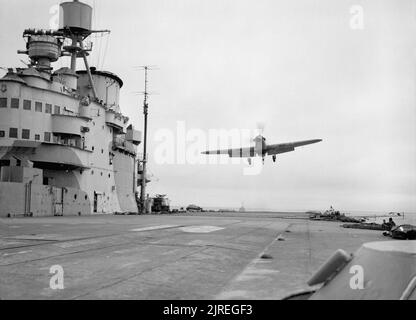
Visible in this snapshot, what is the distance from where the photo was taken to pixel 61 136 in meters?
47.5

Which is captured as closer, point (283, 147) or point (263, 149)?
point (263, 149)

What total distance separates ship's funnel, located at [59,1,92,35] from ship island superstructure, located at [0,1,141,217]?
130 millimetres

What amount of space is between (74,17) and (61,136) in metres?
18.5

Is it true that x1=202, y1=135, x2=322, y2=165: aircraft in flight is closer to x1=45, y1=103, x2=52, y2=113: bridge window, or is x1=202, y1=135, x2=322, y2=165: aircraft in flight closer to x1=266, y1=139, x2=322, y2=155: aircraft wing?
x1=266, y1=139, x2=322, y2=155: aircraft wing

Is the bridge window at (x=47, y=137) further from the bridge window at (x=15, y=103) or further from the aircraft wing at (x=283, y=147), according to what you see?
the aircraft wing at (x=283, y=147)

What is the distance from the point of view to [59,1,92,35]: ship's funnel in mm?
55250

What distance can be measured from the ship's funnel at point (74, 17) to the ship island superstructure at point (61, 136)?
13 cm

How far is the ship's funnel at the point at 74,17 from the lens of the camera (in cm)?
5525

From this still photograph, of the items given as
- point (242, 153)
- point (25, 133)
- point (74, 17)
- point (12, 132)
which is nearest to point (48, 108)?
point (25, 133)

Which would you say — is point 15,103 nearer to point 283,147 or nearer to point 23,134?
point 23,134

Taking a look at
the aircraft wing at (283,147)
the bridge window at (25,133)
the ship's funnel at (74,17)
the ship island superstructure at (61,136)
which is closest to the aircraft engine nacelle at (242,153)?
the aircraft wing at (283,147)

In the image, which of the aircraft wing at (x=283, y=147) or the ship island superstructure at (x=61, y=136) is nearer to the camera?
the ship island superstructure at (x=61, y=136)

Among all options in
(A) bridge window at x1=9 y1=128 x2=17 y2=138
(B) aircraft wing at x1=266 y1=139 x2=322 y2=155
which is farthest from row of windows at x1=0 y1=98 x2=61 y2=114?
(B) aircraft wing at x1=266 y1=139 x2=322 y2=155
